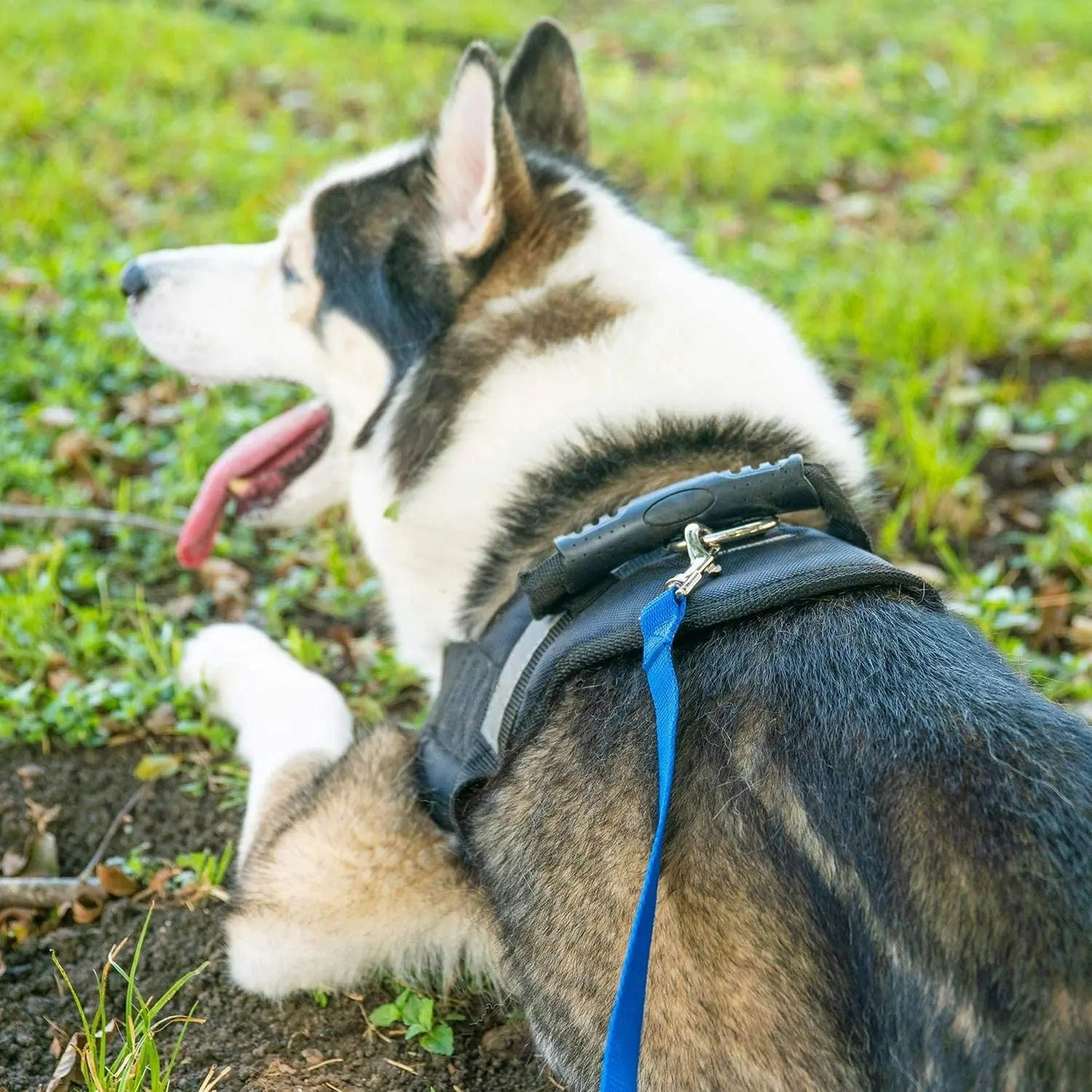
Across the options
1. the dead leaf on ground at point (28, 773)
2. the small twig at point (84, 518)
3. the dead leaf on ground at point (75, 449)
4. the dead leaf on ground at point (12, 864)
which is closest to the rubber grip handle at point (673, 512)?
the dead leaf on ground at point (12, 864)

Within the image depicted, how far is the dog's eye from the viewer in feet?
8.77

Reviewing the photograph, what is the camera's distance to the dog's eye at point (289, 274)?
2672 mm

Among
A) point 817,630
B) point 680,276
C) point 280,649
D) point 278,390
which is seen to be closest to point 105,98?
point 278,390

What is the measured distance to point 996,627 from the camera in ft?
9.92

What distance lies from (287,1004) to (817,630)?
1.24m

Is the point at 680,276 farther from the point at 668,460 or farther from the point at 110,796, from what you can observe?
the point at 110,796

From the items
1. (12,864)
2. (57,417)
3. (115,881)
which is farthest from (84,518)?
(115,881)

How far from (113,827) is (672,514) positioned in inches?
57.3

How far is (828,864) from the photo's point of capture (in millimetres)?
1449

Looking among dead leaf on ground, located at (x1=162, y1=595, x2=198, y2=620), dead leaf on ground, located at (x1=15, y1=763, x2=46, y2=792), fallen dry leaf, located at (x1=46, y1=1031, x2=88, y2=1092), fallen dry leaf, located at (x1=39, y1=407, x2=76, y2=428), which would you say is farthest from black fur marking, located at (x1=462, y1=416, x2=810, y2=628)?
fallen dry leaf, located at (x1=39, y1=407, x2=76, y2=428)

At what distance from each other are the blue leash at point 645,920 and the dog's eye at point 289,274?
147 centimetres

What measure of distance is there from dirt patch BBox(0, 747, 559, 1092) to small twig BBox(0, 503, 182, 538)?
1.09 metres

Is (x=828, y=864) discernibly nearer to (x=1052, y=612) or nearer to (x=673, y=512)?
(x=673, y=512)

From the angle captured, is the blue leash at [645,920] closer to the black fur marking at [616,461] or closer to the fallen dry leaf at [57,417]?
the black fur marking at [616,461]
